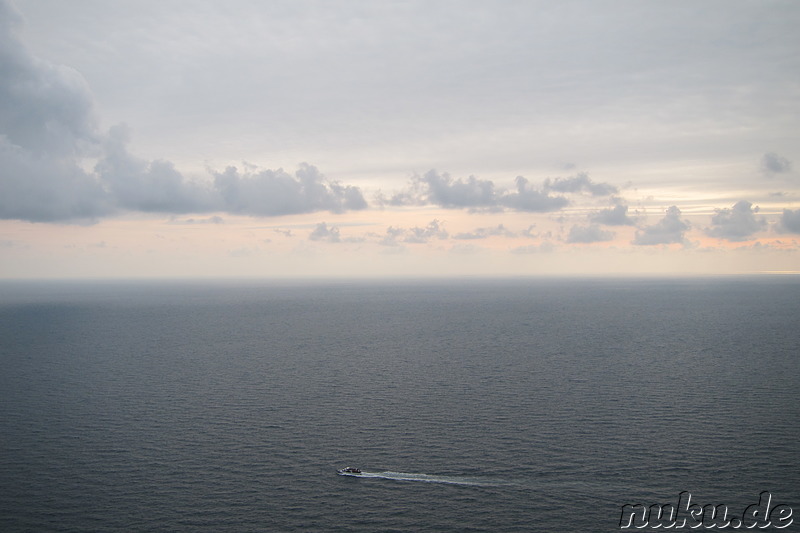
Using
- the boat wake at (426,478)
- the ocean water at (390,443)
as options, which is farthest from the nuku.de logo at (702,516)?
the boat wake at (426,478)

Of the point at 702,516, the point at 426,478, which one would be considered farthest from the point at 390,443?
the point at 702,516

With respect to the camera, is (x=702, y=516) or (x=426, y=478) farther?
(x=426, y=478)

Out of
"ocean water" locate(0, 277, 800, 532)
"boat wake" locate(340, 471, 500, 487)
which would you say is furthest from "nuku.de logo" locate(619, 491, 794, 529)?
"boat wake" locate(340, 471, 500, 487)

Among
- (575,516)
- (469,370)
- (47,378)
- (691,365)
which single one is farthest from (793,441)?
(47,378)

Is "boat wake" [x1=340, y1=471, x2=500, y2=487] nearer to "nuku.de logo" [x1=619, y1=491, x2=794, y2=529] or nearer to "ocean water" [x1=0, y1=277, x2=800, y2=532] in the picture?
"ocean water" [x1=0, y1=277, x2=800, y2=532]

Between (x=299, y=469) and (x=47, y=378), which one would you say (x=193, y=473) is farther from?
(x=47, y=378)

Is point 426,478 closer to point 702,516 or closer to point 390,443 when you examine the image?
point 390,443
